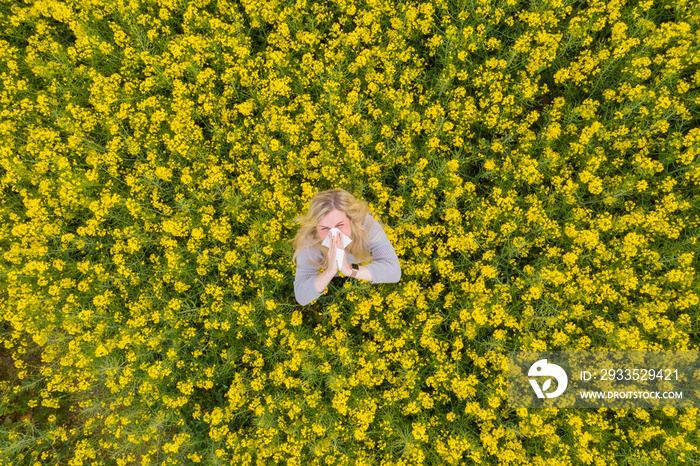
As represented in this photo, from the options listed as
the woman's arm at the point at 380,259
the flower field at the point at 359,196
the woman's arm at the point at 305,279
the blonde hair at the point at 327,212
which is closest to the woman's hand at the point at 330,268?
the woman's arm at the point at 305,279

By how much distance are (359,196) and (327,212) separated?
1.81m

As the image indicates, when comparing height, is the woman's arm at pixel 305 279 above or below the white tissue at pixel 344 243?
below

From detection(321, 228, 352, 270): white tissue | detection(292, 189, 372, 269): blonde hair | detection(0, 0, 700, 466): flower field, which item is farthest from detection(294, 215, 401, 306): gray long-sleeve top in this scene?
detection(0, 0, 700, 466): flower field

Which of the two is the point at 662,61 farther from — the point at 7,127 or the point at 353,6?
the point at 7,127

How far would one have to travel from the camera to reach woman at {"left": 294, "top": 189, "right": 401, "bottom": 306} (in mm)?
3984

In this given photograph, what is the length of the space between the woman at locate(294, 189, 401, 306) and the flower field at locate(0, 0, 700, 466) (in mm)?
1101

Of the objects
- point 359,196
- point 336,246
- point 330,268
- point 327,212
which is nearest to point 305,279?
point 330,268

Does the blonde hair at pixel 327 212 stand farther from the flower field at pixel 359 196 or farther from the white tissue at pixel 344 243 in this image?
the flower field at pixel 359 196

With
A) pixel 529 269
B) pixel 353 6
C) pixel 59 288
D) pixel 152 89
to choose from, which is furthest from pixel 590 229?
pixel 59 288

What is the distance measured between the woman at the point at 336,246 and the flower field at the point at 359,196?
110cm

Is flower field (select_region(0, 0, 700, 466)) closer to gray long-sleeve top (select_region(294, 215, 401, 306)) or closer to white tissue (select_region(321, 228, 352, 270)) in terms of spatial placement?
gray long-sleeve top (select_region(294, 215, 401, 306))

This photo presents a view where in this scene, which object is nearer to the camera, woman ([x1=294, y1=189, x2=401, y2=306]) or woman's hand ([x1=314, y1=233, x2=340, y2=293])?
woman's hand ([x1=314, y1=233, x2=340, y2=293])

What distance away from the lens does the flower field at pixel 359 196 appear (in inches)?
209

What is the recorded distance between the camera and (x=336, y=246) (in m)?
Answer: 3.87
